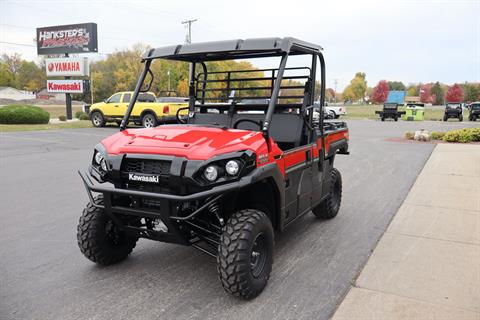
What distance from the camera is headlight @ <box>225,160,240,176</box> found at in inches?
120

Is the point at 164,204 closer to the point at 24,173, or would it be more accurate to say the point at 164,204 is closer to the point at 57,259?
the point at 57,259

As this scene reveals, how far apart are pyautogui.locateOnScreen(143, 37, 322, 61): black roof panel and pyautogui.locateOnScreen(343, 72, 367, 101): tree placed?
136529mm

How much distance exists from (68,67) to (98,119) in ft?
27.1

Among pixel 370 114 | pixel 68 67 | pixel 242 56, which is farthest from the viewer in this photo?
pixel 370 114

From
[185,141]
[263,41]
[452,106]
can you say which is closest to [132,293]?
[185,141]

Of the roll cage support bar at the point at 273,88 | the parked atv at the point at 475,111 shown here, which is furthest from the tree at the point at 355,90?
the roll cage support bar at the point at 273,88

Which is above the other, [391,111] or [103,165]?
[391,111]

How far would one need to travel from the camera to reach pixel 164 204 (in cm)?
300

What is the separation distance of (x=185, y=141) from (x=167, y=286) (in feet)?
4.08

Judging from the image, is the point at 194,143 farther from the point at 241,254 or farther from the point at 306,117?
the point at 306,117

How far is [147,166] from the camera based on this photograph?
3.18 meters

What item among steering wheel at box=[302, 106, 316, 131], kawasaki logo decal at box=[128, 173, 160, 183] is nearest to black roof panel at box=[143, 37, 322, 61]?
steering wheel at box=[302, 106, 316, 131]

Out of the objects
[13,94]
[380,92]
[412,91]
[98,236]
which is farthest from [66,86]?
[412,91]

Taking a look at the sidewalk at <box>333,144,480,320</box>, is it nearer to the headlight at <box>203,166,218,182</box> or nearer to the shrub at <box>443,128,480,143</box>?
the headlight at <box>203,166,218,182</box>
